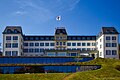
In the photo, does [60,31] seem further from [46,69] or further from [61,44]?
[46,69]

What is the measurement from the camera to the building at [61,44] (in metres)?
93.6

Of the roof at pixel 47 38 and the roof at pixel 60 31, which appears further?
the roof at pixel 47 38

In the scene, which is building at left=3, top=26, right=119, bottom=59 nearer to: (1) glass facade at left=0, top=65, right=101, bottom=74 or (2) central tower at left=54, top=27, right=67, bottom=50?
(2) central tower at left=54, top=27, right=67, bottom=50

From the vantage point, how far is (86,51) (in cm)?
9788

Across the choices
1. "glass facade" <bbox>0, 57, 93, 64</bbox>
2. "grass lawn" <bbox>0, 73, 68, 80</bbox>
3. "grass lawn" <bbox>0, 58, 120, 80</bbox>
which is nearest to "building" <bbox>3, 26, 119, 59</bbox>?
"glass facade" <bbox>0, 57, 93, 64</bbox>

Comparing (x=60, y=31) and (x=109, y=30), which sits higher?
(x=60, y=31)

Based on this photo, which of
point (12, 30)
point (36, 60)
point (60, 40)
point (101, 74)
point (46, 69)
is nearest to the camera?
point (101, 74)

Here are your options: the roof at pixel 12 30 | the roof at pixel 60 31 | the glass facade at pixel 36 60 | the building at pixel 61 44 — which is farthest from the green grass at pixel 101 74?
the roof at pixel 12 30

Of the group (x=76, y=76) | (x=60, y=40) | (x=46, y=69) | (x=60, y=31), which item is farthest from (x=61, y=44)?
(x=76, y=76)

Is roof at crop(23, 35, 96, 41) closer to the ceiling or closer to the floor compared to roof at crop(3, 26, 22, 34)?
closer to the floor

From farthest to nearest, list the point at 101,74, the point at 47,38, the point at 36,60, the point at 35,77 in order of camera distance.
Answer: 1. the point at 47,38
2. the point at 36,60
3. the point at 101,74
4. the point at 35,77

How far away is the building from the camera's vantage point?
9362 centimetres

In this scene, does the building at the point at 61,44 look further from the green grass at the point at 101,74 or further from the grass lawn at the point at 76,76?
the grass lawn at the point at 76,76

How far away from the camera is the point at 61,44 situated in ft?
341
